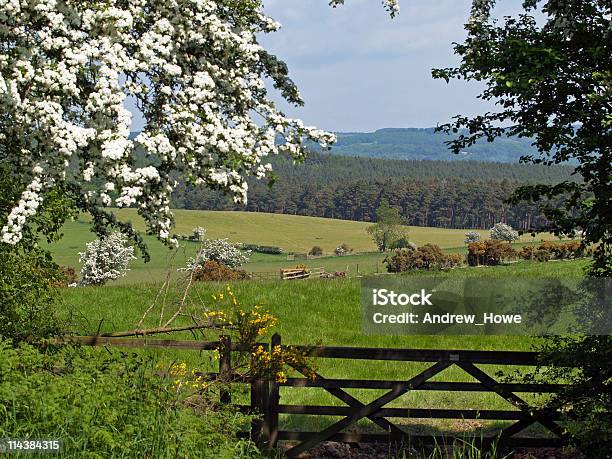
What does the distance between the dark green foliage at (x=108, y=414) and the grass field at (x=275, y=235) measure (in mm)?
91135

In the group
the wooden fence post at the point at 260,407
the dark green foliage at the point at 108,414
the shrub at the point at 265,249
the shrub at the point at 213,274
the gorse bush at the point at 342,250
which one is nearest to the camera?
the dark green foliage at the point at 108,414

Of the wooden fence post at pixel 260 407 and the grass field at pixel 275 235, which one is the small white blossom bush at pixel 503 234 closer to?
the grass field at pixel 275 235

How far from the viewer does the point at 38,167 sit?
29.7ft

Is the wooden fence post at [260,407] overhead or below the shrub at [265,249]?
overhead

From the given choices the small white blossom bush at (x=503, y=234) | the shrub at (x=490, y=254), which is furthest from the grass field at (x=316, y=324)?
the small white blossom bush at (x=503, y=234)

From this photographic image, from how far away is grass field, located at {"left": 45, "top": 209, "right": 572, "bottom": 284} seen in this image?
112 metres

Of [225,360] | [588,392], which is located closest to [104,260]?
[225,360]

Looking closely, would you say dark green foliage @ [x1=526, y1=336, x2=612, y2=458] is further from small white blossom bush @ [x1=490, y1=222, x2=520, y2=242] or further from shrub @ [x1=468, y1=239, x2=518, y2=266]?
small white blossom bush @ [x1=490, y1=222, x2=520, y2=242]

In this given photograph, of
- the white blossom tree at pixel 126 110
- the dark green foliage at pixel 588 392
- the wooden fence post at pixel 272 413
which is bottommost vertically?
the wooden fence post at pixel 272 413

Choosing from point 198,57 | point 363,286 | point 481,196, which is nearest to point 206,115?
point 198,57

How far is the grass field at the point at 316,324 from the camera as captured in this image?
17109 mm

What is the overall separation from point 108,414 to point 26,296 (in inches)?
145

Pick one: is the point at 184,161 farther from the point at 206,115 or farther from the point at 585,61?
the point at 585,61

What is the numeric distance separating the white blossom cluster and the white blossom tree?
0.02 metres
